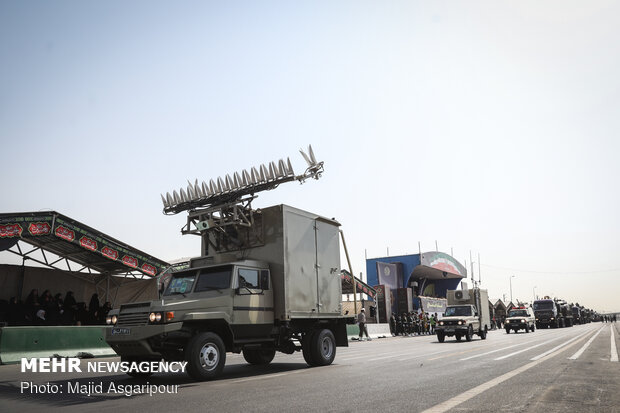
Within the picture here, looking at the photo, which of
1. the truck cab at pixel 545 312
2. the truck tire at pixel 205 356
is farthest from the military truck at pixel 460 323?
the truck cab at pixel 545 312

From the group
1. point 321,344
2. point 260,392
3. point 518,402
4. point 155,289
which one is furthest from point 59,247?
point 518,402

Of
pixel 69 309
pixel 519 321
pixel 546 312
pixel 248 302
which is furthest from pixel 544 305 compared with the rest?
pixel 248 302

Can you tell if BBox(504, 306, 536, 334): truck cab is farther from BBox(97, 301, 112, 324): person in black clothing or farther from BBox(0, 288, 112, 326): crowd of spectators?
BBox(0, 288, 112, 326): crowd of spectators

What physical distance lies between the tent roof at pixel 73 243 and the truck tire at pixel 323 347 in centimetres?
1226

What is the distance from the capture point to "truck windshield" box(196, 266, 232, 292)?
10367mm

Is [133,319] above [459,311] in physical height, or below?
above

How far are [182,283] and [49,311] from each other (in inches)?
496


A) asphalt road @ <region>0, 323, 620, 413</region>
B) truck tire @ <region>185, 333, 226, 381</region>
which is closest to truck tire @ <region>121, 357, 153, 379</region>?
asphalt road @ <region>0, 323, 620, 413</region>

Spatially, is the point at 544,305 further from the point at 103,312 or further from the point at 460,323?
the point at 103,312

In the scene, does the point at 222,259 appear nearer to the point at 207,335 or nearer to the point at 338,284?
the point at 207,335

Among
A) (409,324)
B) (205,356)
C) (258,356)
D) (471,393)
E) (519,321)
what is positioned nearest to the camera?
(471,393)

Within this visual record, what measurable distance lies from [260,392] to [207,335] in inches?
88.7

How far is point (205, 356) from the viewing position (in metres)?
9.34

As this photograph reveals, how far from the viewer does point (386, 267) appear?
5878 centimetres
